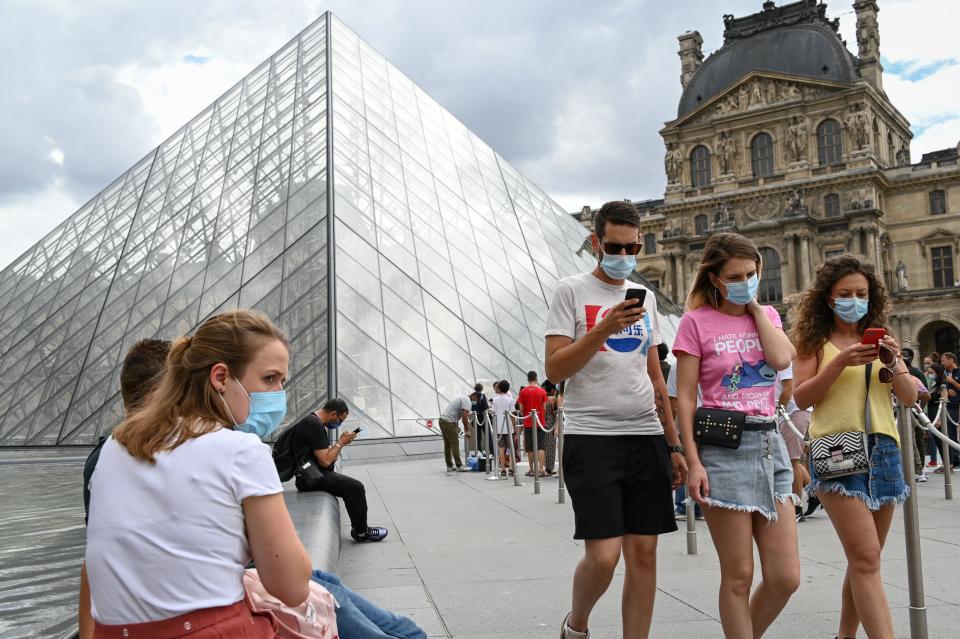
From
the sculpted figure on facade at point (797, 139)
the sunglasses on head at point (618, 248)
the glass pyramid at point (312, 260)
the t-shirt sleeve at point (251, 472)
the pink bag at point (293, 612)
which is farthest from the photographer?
the sculpted figure on facade at point (797, 139)

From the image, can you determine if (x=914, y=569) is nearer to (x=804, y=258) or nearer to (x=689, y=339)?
(x=689, y=339)

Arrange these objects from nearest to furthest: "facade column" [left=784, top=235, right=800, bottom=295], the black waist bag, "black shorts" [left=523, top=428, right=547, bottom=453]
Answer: the black waist bag
"black shorts" [left=523, top=428, right=547, bottom=453]
"facade column" [left=784, top=235, right=800, bottom=295]

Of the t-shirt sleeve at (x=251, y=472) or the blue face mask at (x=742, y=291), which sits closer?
the t-shirt sleeve at (x=251, y=472)

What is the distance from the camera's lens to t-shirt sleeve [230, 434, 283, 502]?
6.15 feet

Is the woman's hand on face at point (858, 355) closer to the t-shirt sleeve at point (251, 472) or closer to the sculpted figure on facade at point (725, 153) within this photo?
the t-shirt sleeve at point (251, 472)

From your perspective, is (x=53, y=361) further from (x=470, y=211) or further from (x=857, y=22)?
(x=857, y=22)

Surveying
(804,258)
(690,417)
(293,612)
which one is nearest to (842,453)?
(690,417)

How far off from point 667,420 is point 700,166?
54.3m

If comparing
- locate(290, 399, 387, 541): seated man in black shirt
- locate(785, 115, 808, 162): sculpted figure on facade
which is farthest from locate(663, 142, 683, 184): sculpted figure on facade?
locate(290, 399, 387, 541): seated man in black shirt

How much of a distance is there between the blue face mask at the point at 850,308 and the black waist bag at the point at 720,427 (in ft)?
2.35

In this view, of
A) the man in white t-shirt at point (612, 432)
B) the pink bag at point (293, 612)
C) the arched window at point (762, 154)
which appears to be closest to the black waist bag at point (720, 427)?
the man in white t-shirt at point (612, 432)

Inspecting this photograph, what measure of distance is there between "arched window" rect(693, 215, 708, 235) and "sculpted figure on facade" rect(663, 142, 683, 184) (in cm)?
281

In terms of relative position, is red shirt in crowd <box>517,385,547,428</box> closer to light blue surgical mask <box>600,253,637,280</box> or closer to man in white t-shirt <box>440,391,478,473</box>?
man in white t-shirt <box>440,391,478,473</box>

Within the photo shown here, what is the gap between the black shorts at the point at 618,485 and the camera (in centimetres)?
306
